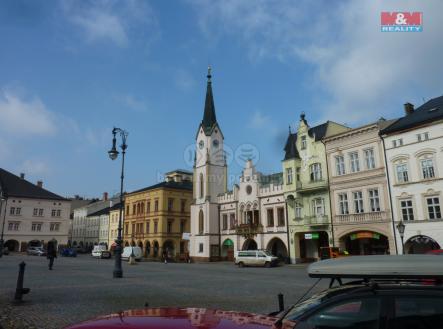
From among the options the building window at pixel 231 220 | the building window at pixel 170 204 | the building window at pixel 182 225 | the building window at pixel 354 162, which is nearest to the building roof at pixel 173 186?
the building window at pixel 170 204

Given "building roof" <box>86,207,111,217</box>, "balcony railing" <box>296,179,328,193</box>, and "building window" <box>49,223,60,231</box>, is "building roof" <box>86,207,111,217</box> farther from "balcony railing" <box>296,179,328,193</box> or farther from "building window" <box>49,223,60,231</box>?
"balcony railing" <box>296,179,328,193</box>

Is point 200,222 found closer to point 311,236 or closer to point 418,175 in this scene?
point 311,236

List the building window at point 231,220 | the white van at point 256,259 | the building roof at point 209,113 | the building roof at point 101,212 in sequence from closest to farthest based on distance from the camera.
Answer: the white van at point 256,259, the building window at point 231,220, the building roof at point 209,113, the building roof at point 101,212

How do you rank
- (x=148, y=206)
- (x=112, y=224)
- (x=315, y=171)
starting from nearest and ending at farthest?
(x=315, y=171), (x=148, y=206), (x=112, y=224)

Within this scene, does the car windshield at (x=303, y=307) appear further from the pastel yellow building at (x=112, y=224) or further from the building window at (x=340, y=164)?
the pastel yellow building at (x=112, y=224)

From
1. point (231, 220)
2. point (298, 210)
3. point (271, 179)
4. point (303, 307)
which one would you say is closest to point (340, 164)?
point (298, 210)

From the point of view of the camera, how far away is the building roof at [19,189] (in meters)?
74.2

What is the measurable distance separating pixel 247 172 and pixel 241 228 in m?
7.54

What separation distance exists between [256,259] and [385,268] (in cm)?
3558

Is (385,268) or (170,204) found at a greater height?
(170,204)

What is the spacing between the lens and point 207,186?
5406cm

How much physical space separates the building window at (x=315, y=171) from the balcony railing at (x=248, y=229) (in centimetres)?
1004

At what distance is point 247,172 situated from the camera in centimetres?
5022

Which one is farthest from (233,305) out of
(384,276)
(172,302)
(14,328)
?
(384,276)
